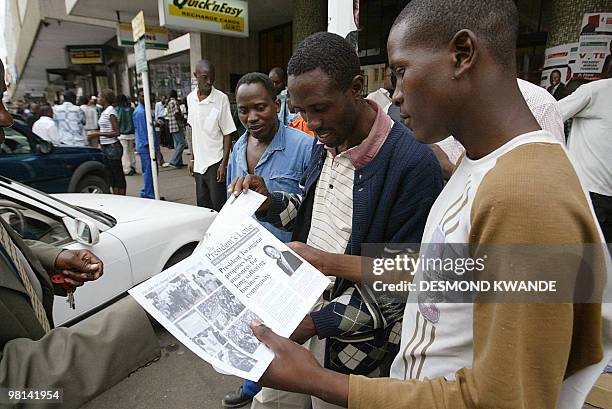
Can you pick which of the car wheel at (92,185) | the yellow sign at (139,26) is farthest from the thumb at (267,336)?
the car wheel at (92,185)

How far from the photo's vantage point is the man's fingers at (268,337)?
90 centimetres

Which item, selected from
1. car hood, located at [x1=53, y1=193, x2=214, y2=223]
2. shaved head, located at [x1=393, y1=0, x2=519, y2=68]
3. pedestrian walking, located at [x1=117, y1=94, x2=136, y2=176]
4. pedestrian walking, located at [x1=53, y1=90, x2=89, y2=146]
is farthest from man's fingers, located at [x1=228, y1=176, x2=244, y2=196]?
pedestrian walking, located at [x1=53, y1=90, x2=89, y2=146]

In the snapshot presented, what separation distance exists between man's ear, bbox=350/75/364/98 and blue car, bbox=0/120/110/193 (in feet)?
17.8

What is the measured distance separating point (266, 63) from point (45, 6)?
26.9 ft

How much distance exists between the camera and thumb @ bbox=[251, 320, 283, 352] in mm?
899

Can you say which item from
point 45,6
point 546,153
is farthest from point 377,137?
point 45,6

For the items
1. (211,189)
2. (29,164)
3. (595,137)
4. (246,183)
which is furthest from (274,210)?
(29,164)

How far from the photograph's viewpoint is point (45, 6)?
533 inches

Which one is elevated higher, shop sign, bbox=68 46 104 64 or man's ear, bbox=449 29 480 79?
shop sign, bbox=68 46 104 64

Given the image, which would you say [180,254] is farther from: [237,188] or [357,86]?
[357,86]

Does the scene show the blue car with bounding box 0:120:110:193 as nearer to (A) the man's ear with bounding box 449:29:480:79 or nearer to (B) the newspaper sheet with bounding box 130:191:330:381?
(B) the newspaper sheet with bounding box 130:191:330:381

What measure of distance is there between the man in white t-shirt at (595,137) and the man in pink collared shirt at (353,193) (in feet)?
7.35

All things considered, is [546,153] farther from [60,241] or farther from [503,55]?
[60,241]

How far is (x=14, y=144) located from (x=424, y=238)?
6.21 metres
